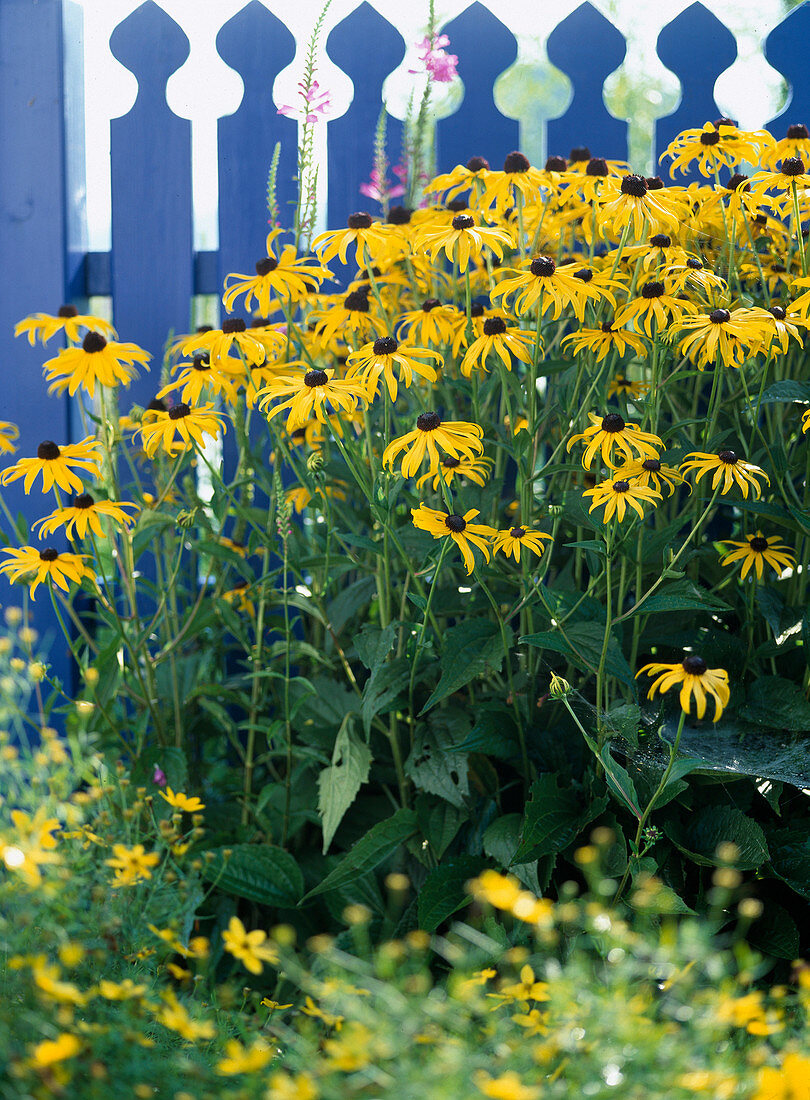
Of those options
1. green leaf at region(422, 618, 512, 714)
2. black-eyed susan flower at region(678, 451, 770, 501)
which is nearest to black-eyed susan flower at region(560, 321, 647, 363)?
black-eyed susan flower at region(678, 451, 770, 501)

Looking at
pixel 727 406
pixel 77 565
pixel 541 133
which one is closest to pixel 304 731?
pixel 77 565

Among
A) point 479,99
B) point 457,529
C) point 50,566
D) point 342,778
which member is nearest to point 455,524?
point 457,529

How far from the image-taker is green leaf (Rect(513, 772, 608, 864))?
4.60 feet

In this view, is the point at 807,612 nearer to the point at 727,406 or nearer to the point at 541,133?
the point at 727,406

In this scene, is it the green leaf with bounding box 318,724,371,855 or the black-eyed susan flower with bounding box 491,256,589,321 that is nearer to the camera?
the black-eyed susan flower with bounding box 491,256,589,321

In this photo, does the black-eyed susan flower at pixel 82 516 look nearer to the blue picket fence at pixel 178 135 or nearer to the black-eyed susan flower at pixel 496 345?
the black-eyed susan flower at pixel 496 345

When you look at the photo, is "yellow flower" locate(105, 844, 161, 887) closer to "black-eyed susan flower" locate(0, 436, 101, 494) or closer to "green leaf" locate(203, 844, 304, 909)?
"green leaf" locate(203, 844, 304, 909)

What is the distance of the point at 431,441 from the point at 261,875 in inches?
33.8

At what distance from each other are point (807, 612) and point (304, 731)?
0.92 meters

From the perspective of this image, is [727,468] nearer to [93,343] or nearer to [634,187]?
[634,187]

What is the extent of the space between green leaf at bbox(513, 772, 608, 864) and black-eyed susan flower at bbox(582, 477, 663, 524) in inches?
17.4

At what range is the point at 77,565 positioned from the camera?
1.62 m

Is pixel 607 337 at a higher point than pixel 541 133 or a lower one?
lower

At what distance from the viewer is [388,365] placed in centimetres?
149
